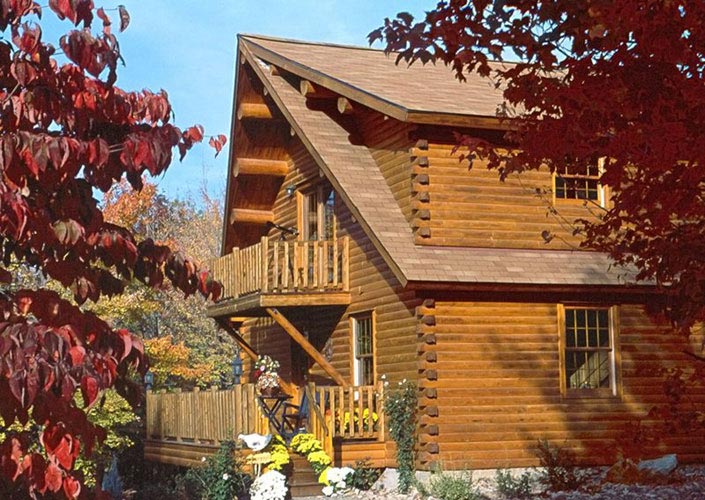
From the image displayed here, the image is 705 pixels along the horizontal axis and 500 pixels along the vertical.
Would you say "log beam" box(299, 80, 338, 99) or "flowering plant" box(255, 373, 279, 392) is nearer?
"flowering plant" box(255, 373, 279, 392)

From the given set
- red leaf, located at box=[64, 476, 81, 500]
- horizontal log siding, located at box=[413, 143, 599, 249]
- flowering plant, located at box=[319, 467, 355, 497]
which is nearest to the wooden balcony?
horizontal log siding, located at box=[413, 143, 599, 249]

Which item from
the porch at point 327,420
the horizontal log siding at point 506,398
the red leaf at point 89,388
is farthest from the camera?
the porch at point 327,420

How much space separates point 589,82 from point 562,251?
1185cm

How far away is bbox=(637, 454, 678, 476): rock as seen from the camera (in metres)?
19.1

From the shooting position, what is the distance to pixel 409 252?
19.4m

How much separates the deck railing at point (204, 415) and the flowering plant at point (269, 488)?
5.34 ft

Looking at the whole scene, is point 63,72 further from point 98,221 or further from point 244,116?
point 244,116

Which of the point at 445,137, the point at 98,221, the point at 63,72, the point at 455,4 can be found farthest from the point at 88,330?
the point at 445,137

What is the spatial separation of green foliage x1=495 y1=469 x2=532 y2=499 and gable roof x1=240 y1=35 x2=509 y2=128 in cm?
571

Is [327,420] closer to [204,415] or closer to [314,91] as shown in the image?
[204,415]

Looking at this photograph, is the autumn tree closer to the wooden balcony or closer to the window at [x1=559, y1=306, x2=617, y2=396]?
the window at [x1=559, y1=306, x2=617, y2=396]

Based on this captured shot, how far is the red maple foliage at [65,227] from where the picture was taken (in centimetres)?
596

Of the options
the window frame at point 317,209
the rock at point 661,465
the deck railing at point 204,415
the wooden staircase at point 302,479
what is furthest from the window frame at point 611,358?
the deck railing at point 204,415

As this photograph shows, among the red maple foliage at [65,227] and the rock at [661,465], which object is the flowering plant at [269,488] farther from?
the red maple foliage at [65,227]
